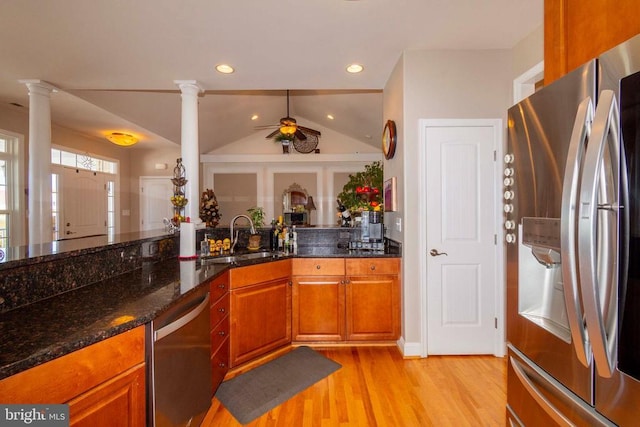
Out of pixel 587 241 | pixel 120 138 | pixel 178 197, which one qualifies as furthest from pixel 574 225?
pixel 120 138

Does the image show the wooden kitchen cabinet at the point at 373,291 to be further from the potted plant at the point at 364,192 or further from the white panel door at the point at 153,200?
the white panel door at the point at 153,200

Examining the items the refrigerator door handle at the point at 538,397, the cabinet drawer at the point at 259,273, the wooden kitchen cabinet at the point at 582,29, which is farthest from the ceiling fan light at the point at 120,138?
the refrigerator door handle at the point at 538,397

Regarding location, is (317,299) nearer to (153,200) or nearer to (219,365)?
(219,365)

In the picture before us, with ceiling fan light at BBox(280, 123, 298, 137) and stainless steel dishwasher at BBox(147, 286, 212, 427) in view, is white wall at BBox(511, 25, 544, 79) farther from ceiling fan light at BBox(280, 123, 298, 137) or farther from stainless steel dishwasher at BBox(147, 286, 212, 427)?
ceiling fan light at BBox(280, 123, 298, 137)

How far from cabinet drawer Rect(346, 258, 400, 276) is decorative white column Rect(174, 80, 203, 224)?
1.62 meters

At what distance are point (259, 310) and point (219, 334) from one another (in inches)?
16.5

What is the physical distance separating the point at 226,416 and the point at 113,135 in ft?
14.9

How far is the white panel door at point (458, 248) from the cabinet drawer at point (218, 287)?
1624 millimetres

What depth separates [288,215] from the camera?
15.0 feet

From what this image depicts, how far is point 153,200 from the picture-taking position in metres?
6.97

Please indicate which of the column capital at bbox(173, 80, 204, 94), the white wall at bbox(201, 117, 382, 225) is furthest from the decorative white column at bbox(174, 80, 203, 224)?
the white wall at bbox(201, 117, 382, 225)

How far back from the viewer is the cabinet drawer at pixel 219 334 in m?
1.95

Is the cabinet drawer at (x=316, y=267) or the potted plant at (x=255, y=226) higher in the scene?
the potted plant at (x=255, y=226)

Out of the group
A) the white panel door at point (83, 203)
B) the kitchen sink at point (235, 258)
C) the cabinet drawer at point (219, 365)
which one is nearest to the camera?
the cabinet drawer at point (219, 365)
